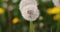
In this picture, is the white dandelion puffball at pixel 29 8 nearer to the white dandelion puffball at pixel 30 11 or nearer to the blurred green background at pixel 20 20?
the white dandelion puffball at pixel 30 11

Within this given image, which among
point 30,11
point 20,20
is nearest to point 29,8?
point 30,11

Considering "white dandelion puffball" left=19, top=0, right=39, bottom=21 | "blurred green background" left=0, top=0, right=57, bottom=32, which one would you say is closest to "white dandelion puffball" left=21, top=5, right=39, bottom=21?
"white dandelion puffball" left=19, top=0, right=39, bottom=21

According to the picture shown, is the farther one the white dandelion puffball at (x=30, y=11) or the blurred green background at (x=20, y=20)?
the blurred green background at (x=20, y=20)

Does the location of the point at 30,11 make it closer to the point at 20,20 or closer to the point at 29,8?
the point at 29,8

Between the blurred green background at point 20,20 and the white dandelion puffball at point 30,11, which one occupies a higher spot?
the white dandelion puffball at point 30,11

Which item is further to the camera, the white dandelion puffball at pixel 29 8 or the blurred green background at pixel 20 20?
the blurred green background at pixel 20 20

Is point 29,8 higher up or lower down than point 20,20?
higher up

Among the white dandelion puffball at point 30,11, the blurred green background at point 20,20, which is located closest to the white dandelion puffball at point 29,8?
the white dandelion puffball at point 30,11

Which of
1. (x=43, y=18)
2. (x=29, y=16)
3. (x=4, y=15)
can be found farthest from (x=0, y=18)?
(x=29, y=16)

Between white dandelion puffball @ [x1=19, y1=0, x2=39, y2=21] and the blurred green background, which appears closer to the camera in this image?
white dandelion puffball @ [x1=19, y1=0, x2=39, y2=21]

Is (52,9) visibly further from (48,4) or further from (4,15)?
(4,15)

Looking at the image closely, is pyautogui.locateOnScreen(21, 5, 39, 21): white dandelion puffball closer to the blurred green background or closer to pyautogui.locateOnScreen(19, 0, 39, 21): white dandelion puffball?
pyautogui.locateOnScreen(19, 0, 39, 21): white dandelion puffball
